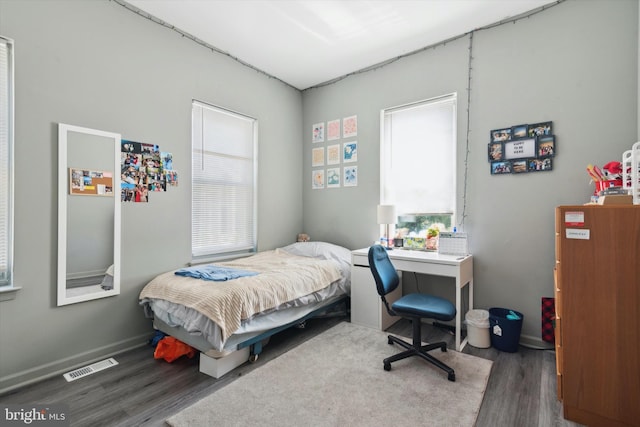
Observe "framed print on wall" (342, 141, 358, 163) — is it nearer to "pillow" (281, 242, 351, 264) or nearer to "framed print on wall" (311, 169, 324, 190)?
"framed print on wall" (311, 169, 324, 190)

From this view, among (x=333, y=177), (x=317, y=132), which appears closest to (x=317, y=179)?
(x=333, y=177)

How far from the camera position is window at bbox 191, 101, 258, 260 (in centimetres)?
333

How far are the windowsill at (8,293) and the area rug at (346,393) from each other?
1456 millimetres

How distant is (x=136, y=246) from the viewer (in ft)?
9.13

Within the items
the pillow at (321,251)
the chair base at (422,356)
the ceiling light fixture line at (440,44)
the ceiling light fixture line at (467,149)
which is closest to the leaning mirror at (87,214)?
the pillow at (321,251)

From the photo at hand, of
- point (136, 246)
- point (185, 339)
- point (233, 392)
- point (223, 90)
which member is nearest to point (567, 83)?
point (223, 90)

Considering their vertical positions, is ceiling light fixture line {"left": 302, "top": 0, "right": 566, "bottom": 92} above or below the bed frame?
above

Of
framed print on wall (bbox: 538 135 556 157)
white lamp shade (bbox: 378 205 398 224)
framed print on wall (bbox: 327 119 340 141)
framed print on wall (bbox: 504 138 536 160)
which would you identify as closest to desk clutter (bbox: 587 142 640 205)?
framed print on wall (bbox: 538 135 556 157)

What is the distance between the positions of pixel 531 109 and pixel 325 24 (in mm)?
2069

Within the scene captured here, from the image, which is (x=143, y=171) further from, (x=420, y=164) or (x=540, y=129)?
(x=540, y=129)

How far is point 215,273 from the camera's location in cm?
276

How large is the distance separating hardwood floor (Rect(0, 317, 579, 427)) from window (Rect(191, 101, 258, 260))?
4.05ft

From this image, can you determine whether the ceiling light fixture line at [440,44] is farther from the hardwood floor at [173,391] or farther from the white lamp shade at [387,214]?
the hardwood floor at [173,391]

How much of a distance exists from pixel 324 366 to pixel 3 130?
112 inches
